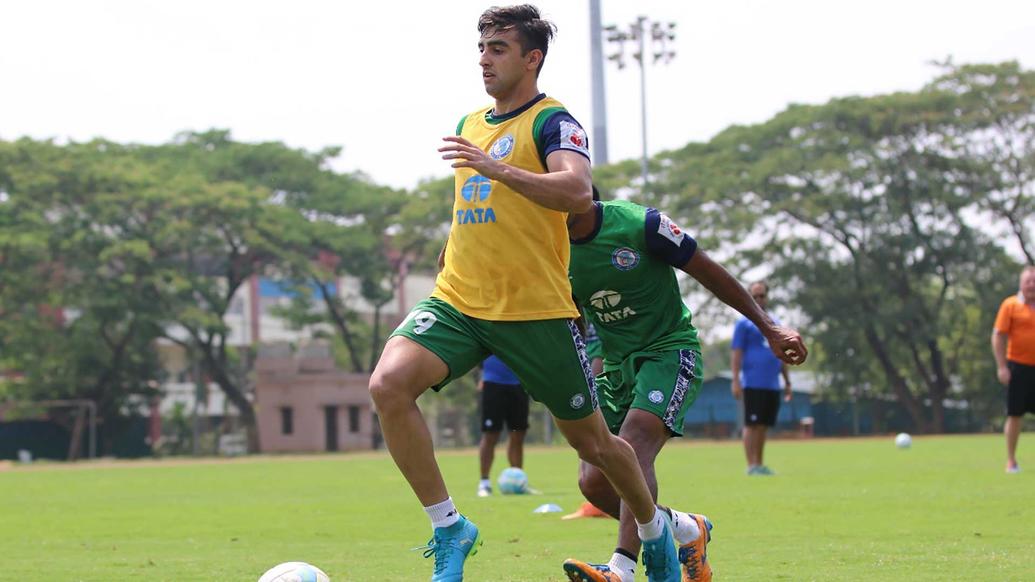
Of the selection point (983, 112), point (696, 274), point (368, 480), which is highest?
point (983, 112)

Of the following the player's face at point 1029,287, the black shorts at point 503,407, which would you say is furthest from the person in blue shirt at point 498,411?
the player's face at point 1029,287

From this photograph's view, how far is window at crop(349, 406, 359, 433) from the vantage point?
5944cm

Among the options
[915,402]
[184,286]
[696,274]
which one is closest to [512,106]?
[696,274]

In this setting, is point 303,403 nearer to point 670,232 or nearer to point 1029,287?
point 1029,287

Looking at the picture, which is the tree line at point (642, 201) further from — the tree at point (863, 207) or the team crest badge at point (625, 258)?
the team crest badge at point (625, 258)

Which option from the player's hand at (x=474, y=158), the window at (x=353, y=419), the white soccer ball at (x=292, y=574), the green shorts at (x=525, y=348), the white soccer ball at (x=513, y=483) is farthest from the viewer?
the window at (x=353, y=419)

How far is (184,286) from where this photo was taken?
154ft

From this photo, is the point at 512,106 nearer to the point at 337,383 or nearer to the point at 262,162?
the point at 262,162

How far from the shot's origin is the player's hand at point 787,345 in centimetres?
646

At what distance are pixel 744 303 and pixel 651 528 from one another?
114 cm

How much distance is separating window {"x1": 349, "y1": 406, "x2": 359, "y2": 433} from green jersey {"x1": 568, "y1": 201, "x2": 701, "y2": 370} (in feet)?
174

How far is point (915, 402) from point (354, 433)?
22.6 m

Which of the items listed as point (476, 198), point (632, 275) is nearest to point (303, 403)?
point (632, 275)

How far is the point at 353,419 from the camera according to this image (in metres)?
59.7
